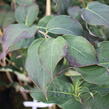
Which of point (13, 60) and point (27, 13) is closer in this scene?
point (27, 13)

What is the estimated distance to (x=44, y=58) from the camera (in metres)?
0.53

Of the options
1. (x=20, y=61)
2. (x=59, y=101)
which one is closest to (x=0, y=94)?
(x=20, y=61)

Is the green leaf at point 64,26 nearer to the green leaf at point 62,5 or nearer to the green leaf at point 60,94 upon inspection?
the green leaf at point 62,5

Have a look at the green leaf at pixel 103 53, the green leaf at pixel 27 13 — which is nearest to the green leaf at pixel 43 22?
the green leaf at pixel 27 13

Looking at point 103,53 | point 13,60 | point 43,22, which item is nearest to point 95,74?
point 103,53

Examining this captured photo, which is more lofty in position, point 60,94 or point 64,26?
point 64,26

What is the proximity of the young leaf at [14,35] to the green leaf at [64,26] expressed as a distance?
0.14 ft

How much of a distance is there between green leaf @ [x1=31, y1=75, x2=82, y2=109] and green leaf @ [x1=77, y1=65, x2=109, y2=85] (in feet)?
0.46

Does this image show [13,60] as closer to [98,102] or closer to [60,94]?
[60,94]

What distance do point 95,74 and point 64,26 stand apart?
118mm

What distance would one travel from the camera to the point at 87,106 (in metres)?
0.66

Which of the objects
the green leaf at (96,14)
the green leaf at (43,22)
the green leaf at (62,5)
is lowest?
the green leaf at (43,22)

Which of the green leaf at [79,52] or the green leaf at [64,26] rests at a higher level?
the green leaf at [64,26]

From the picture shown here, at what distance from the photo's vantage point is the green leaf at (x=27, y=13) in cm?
68
